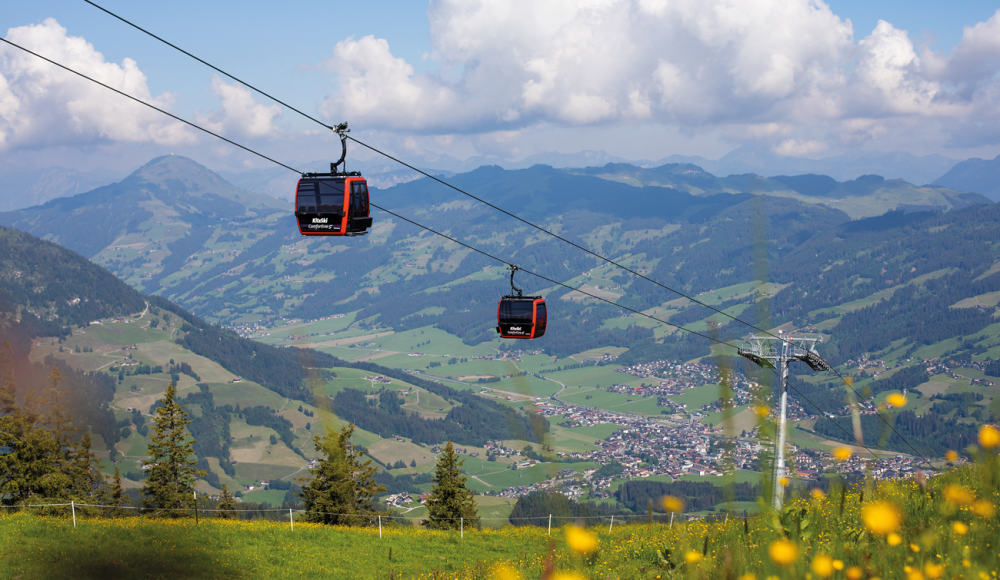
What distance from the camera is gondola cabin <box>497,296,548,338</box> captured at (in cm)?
2403

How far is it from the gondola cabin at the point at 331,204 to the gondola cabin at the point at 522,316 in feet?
31.1

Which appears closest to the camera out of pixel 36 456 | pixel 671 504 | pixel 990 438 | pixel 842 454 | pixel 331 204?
pixel 990 438

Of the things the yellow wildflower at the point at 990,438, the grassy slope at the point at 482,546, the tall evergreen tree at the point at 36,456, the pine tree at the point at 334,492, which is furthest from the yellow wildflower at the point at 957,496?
the tall evergreen tree at the point at 36,456

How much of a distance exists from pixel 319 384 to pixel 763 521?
101 inches

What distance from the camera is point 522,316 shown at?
24.2 meters

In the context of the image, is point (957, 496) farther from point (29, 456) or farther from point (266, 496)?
point (266, 496)

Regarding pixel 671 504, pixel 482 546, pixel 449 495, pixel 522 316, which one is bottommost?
pixel 449 495

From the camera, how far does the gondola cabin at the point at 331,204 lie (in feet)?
50.4

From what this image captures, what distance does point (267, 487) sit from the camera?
190 m

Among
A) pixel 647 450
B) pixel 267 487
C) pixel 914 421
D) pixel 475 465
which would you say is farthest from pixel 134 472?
pixel 914 421

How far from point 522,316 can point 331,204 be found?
1063cm

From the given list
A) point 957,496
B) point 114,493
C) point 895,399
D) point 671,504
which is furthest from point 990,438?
point 114,493

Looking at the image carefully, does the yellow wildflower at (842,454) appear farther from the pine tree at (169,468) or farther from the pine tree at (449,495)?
the pine tree at (169,468)

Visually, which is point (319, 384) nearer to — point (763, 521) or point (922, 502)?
point (763, 521)
